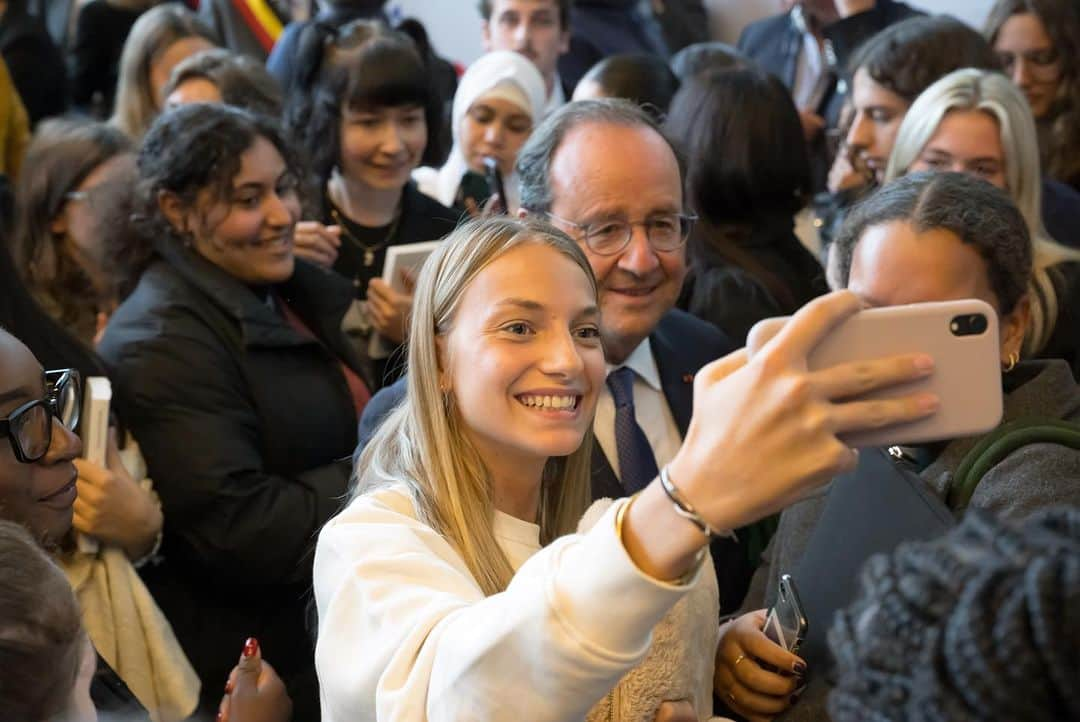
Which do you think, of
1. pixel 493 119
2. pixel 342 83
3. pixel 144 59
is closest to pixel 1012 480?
pixel 342 83

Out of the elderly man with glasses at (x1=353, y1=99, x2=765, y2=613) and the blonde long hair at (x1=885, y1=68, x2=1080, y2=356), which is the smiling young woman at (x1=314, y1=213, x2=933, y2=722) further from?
the blonde long hair at (x1=885, y1=68, x2=1080, y2=356)

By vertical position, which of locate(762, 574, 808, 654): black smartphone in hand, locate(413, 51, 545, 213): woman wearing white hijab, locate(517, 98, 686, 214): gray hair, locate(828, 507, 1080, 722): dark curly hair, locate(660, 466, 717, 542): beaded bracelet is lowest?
locate(413, 51, 545, 213): woman wearing white hijab

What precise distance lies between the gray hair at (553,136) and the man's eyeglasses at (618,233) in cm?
9

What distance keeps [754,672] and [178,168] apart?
192 cm

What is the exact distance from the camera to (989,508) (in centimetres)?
192

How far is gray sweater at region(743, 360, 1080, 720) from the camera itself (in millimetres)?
1902

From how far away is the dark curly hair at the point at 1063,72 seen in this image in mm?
4555

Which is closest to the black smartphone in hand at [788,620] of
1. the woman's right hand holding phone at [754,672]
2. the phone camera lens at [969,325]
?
the woman's right hand holding phone at [754,672]

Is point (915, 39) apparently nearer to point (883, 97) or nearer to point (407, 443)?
point (883, 97)

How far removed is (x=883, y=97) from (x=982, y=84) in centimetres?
62

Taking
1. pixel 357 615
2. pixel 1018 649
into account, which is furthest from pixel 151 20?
pixel 1018 649

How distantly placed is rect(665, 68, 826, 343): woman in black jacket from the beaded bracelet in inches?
83.7

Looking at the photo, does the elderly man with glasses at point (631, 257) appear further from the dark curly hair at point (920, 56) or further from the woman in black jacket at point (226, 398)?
the dark curly hair at point (920, 56)

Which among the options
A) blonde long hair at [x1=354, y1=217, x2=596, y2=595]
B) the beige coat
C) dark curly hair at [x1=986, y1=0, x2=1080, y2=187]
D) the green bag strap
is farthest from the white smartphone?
dark curly hair at [x1=986, y1=0, x2=1080, y2=187]
